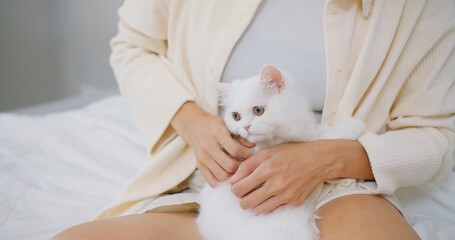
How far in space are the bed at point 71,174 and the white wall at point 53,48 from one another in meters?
0.87

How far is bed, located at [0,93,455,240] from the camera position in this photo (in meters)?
1.01

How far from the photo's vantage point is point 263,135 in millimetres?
694

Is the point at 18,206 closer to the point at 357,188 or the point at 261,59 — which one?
the point at 261,59

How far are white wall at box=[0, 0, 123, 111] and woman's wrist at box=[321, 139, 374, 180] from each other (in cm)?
181

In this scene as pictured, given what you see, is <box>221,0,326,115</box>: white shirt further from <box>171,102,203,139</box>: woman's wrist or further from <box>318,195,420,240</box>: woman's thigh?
<box>318,195,420,240</box>: woman's thigh

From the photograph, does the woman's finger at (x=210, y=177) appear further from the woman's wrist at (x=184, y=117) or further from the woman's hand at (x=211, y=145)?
the woman's wrist at (x=184, y=117)

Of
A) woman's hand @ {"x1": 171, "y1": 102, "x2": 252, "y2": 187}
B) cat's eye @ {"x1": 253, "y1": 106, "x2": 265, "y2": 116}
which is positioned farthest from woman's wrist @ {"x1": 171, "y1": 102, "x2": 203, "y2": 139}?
cat's eye @ {"x1": 253, "y1": 106, "x2": 265, "y2": 116}

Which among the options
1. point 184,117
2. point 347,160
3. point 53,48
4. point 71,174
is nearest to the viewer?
point 347,160

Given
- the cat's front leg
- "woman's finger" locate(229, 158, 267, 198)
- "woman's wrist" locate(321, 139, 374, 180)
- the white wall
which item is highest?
the cat's front leg

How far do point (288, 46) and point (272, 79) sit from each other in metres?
0.21

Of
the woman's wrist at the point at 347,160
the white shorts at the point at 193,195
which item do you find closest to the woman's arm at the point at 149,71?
the white shorts at the point at 193,195

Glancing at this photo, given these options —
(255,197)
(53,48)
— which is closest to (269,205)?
(255,197)

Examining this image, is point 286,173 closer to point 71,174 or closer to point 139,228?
point 139,228

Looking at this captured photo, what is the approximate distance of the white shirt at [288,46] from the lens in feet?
2.82
